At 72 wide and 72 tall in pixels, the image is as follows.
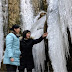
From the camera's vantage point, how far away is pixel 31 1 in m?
5.65

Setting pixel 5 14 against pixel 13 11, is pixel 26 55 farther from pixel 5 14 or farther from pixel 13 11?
pixel 13 11

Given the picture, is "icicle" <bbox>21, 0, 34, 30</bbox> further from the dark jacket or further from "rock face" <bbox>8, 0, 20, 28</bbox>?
the dark jacket

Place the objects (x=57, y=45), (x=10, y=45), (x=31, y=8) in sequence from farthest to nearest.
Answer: (x=31, y=8) < (x=57, y=45) < (x=10, y=45)

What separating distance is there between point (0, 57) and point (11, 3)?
1.61m

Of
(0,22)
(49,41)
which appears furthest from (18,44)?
(0,22)

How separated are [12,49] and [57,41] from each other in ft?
1.86

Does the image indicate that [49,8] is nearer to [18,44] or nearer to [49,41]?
[49,41]

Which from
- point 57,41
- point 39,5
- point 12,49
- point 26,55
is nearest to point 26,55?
point 26,55

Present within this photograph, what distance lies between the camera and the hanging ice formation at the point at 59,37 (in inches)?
133

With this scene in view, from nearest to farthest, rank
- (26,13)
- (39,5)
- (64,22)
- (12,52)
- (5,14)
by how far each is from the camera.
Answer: (12,52) < (64,22) < (5,14) < (26,13) < (39,5)

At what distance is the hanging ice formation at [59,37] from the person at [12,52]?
0.41 metres

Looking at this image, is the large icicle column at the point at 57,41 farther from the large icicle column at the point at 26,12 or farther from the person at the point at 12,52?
the large icicle column at the point at 26,12

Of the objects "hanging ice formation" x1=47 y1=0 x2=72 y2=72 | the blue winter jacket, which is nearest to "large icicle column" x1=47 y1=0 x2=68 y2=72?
"hanging ice formation" x1=47 y1=0 x2=72 y2=72

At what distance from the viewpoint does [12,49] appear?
325cm
